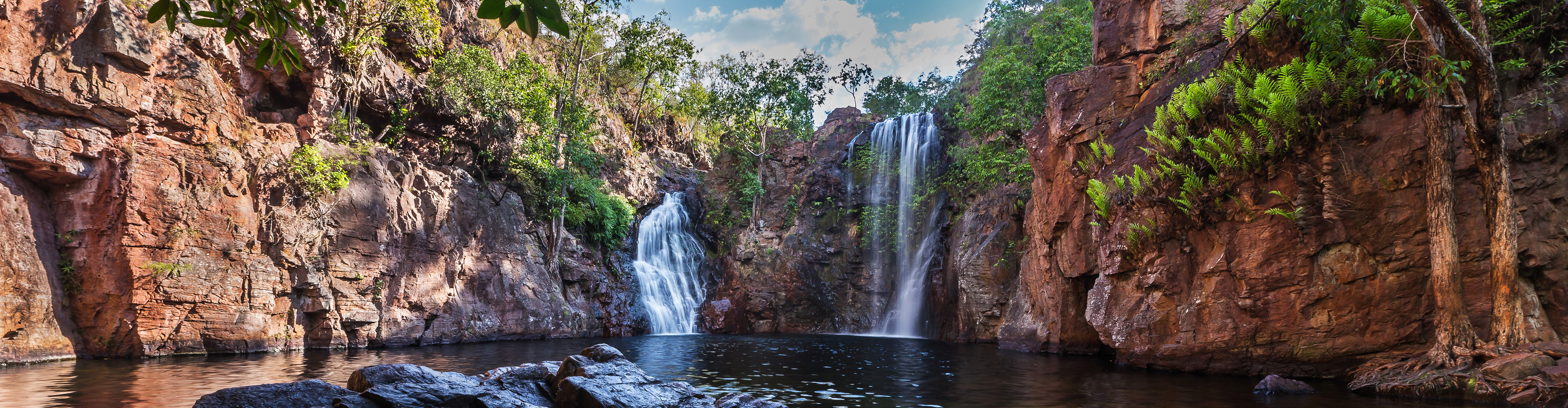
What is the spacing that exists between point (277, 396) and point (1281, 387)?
11.4 meters

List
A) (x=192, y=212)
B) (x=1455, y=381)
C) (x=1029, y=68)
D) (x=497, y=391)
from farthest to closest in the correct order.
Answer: (x=1029, y=68), (x=192, y=212), (x=1455, y=381), (x=497, y=391)

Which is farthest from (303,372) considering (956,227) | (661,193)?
(661,193)

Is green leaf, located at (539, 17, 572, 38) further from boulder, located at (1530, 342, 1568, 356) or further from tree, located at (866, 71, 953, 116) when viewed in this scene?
tree, located at (866, 71, 953, 116)

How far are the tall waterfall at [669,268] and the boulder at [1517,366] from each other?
850 inches

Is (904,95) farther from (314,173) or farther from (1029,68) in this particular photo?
(314,173)

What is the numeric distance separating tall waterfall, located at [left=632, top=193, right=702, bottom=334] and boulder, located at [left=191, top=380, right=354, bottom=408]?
739 inches

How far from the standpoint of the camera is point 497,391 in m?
7.62

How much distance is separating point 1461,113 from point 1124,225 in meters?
4.90

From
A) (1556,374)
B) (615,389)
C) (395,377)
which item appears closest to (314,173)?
(395,377)

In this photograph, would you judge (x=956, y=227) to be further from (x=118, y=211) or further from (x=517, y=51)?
(x=118, y=211)

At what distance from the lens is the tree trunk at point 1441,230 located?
28.6 feet

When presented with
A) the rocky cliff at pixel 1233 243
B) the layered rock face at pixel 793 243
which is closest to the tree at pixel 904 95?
the layered rock face at pixel 793 243

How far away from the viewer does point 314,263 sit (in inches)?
590

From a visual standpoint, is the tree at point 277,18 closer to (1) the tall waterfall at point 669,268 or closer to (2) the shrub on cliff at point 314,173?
(2) the shrub on cliff at point 314,173
